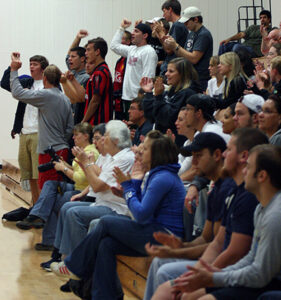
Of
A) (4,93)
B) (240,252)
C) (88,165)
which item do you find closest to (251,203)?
(240,252)

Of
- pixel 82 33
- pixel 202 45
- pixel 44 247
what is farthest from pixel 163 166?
pixel 82 33

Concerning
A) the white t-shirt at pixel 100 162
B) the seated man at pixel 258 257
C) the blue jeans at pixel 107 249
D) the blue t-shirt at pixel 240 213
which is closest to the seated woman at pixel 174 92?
the white t-shirt at pixel 100 162

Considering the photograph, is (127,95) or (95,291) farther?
(127,95)

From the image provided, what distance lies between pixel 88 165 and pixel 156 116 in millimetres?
777

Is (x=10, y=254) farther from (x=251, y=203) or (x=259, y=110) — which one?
(x=251, y=203)

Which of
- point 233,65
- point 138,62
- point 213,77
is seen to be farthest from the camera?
point 138,62

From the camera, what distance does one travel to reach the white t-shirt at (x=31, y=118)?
7113mm

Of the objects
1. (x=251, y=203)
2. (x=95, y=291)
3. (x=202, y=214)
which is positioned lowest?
(x=95, y=291)

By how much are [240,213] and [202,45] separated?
3.84 m

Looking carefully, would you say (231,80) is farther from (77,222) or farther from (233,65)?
(77,222)

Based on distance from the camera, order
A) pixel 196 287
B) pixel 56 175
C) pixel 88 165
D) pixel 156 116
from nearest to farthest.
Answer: pixel 196 287, pixel 88 165, pixel 156 116, pixel 56 175

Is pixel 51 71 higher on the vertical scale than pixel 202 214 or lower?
higher

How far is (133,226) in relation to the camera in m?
4.14

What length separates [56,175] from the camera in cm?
641
